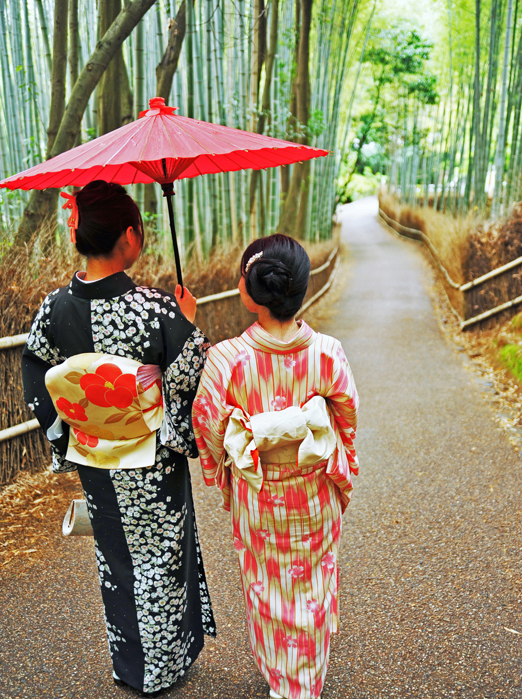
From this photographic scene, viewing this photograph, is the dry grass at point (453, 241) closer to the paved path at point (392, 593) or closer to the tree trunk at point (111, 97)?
the paved path at point (392, 593)

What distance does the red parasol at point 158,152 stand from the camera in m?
1.56

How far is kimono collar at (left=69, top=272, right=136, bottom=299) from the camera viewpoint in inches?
62.4

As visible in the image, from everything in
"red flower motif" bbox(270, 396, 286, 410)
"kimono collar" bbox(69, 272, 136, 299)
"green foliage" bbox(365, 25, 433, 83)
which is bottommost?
"red flower motif" bbox(270, 396, 286, 410)

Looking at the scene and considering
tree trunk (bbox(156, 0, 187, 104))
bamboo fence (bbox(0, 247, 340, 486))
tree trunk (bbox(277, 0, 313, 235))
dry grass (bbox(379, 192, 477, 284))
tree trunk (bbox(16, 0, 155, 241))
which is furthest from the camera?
tree trunk (bbox(277, 0, 313, 235))

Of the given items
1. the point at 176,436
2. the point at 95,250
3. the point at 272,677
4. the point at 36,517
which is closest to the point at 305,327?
the point at 176,436

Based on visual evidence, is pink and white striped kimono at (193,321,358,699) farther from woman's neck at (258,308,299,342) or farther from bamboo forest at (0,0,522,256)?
bamboo forest at (0,0,522,256)

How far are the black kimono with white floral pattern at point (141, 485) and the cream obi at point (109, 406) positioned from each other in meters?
0.03

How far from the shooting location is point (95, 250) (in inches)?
62.2

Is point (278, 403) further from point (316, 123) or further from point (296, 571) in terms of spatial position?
point (316, 123)

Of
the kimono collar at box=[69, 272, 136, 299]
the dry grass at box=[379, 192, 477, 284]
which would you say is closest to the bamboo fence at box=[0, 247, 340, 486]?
the kimono collar at box=[69, 272, 136, 299]

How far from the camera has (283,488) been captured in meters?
1.61

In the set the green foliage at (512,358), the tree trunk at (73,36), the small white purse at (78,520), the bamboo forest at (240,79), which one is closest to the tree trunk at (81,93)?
the bamboo forest at (240,79)

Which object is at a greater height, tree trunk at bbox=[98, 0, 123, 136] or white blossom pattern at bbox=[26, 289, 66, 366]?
tree trunk at bbox=[98, 0, 123, 136]

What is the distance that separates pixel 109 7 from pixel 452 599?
169 inches
